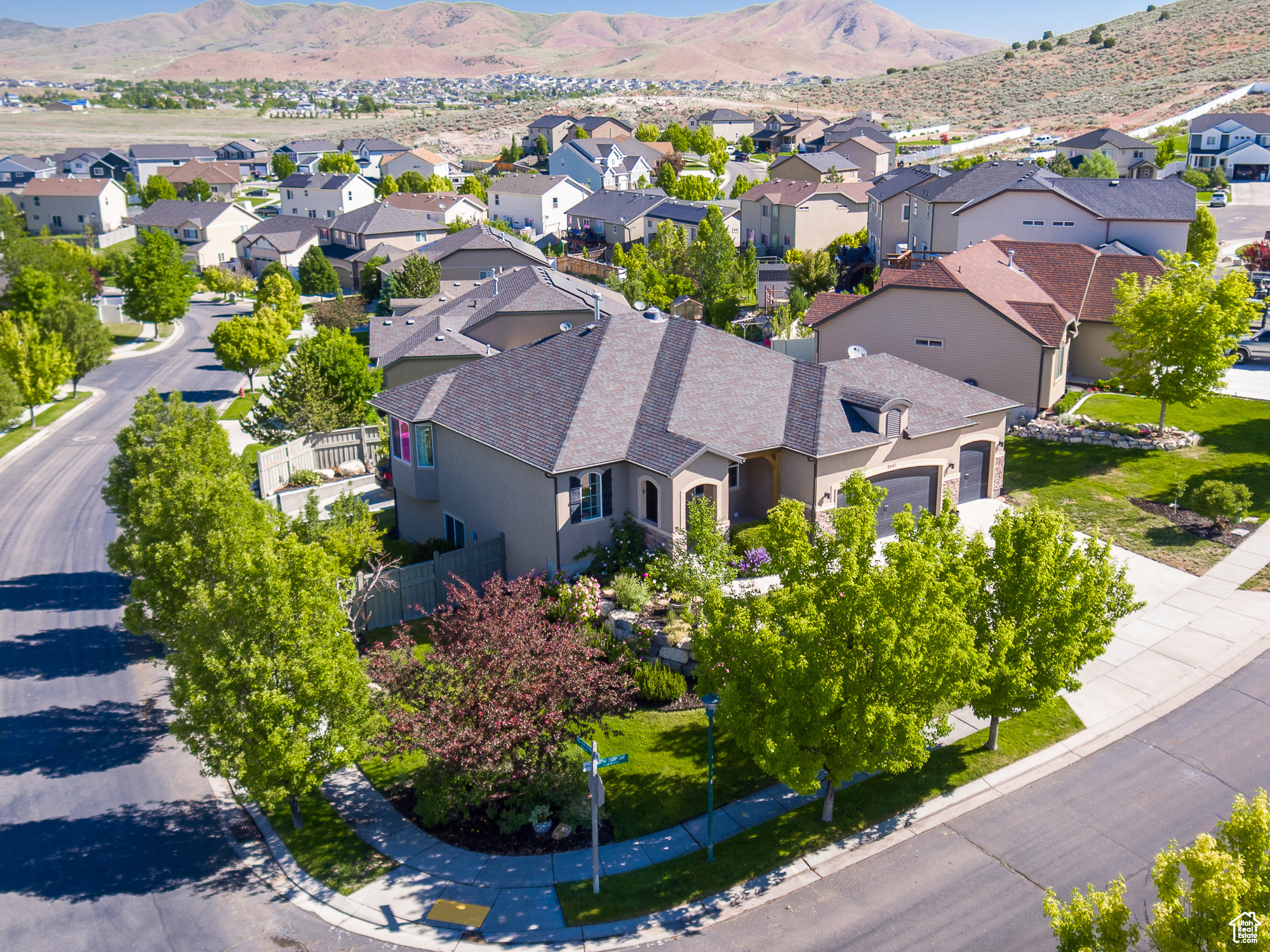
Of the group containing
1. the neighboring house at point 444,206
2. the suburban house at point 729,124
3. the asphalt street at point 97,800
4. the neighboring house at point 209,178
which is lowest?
the asphalt street at point 97,800

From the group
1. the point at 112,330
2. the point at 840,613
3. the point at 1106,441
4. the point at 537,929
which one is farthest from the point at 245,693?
the point at 112,330

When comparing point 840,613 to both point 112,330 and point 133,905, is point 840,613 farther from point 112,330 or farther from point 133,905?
point 112,330

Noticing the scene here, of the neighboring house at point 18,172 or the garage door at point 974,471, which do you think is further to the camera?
the neighboring house at point 18,172

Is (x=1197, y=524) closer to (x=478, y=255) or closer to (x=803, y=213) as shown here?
(x=478, y=255)

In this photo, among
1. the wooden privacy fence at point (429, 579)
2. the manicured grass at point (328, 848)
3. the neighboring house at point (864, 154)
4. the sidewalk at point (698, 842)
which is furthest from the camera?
the neighboring house at point (864, 154)

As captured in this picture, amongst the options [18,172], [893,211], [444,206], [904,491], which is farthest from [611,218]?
[18,172]

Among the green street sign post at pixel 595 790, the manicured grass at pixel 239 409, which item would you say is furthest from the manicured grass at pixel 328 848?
the manicured grass at pixel 239 409

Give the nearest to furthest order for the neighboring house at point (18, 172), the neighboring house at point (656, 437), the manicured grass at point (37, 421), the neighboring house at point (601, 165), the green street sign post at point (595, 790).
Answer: the green street sign post at point (595, 790) → the neighboring house at point (656, 437) → the manicured grass at point (37, 421) → the neighboring house at point (601, 165) → the neighboring house at point (18, 172)

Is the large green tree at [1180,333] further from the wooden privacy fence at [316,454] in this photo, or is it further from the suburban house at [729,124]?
the suburban house at [729,124]
